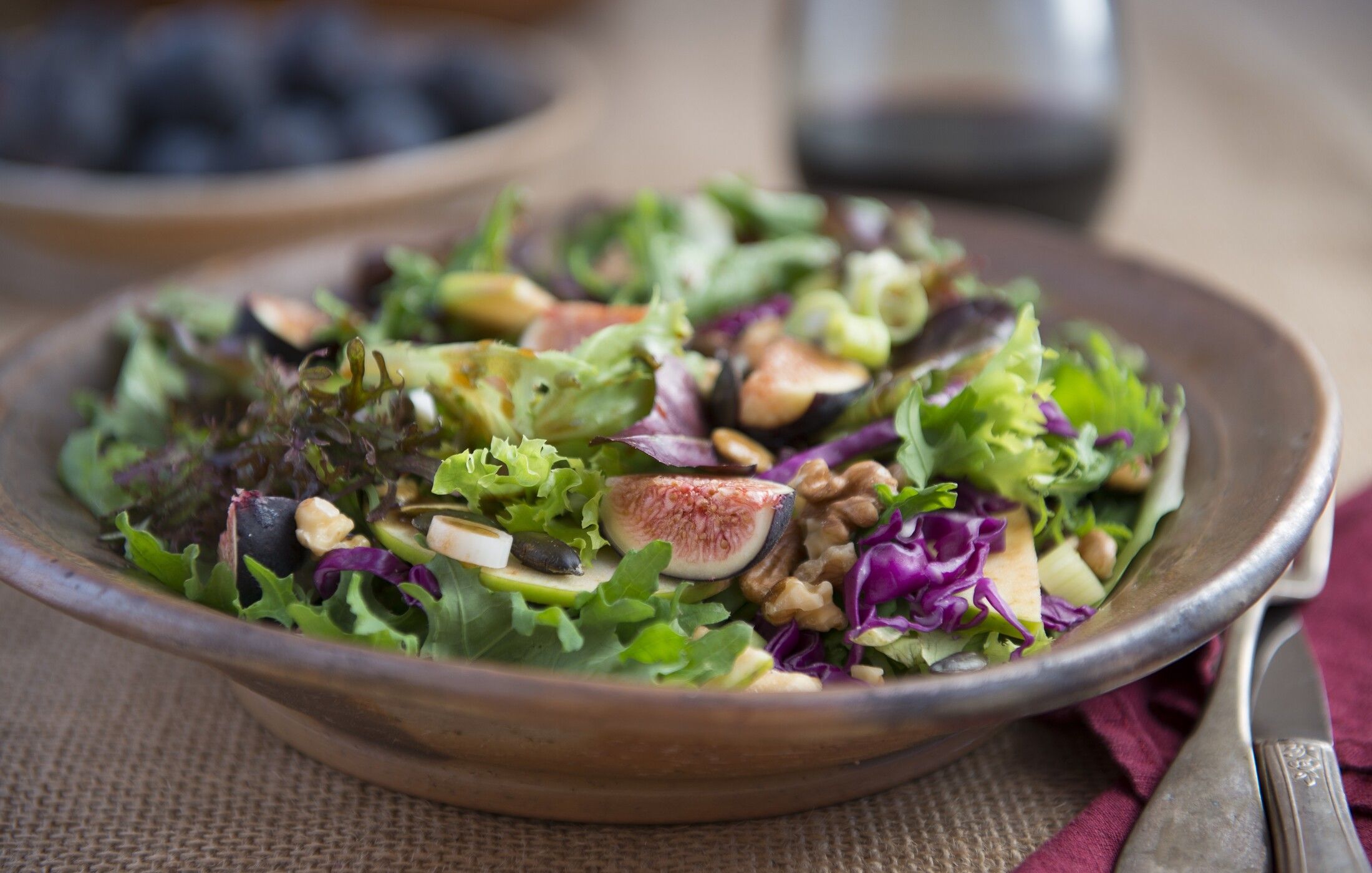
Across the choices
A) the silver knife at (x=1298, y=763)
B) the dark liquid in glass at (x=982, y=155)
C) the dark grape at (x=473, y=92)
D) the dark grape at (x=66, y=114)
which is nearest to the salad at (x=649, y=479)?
the silver knife at (x=1298, y=763)

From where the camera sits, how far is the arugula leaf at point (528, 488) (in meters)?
1.74

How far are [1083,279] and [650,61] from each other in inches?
146

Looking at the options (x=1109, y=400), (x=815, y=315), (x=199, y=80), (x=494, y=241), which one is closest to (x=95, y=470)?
(x=494, y=241)

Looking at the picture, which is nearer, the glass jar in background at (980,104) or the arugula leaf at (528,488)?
the arugula leaf at (528,488)

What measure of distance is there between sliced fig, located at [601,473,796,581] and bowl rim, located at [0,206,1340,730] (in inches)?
13.8

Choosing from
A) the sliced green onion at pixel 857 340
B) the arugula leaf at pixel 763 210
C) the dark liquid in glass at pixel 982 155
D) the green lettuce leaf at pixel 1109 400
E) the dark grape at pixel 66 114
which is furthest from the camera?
the dark grape at pixel 66 114

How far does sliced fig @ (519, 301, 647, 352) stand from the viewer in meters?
2.20

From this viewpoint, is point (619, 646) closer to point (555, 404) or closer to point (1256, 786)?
point (555, 404)

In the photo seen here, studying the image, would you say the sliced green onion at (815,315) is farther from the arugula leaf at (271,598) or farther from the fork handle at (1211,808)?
the arugula leaf at (271,598)

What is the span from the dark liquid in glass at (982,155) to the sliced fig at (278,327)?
186 centimetres

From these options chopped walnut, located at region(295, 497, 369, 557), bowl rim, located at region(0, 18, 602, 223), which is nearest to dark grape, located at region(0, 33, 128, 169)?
bowl rim, located at region(0, 18, 602, 223)

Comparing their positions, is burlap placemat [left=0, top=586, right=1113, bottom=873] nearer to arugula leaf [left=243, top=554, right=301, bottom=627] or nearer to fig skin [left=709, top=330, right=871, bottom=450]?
arugula leaf [left=243, top=554, right=301, bottom=627]

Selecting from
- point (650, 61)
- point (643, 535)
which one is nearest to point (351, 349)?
point (643, 535)

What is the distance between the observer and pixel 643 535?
176 cm
